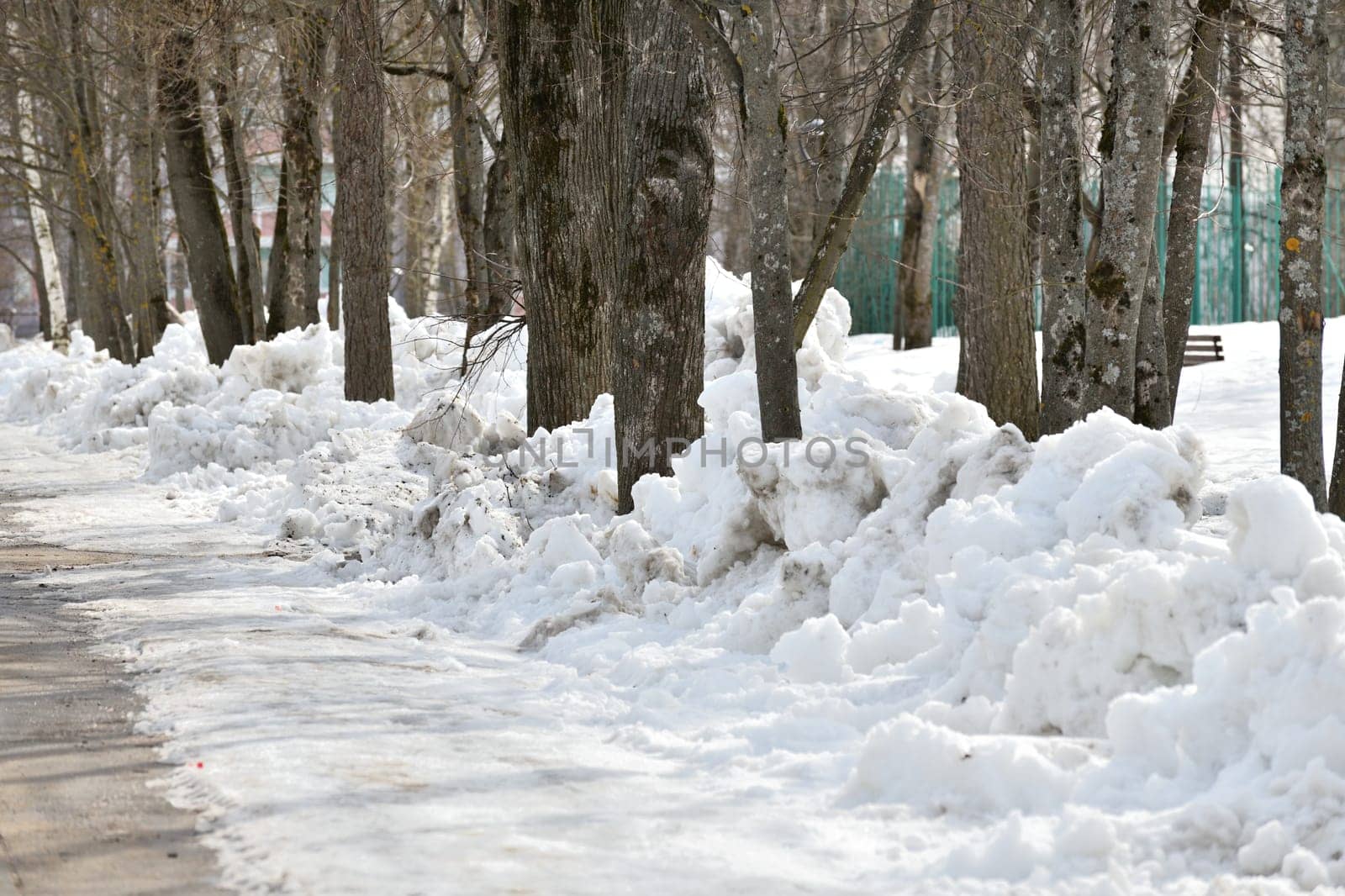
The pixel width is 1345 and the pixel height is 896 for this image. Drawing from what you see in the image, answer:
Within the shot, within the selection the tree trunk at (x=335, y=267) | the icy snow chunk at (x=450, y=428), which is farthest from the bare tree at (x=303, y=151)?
the icy snow chunk at (x=450, y=428)

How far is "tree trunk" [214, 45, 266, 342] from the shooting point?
60.4 ft

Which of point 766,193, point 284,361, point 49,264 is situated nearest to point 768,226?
point 766,193

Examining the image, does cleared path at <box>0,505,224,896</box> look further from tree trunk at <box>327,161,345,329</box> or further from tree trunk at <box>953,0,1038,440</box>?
tree trunk at <box>327,161,345,329</box>

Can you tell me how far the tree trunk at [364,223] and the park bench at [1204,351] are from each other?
29.4 feet

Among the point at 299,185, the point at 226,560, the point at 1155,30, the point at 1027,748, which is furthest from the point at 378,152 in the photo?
the point at 1027,748

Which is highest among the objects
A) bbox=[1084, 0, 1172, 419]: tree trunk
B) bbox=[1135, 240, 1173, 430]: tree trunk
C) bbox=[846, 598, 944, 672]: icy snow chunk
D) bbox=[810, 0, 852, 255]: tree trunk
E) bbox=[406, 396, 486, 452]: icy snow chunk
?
bbox=[810, 0, 852, 255]: tree trunk

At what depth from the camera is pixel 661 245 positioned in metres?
7.57

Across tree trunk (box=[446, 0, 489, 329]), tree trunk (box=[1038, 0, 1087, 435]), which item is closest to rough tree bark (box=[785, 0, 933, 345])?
tree trunk (box=[1038, 0, 1087, 435])

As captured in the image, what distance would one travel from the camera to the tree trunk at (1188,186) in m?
8.88

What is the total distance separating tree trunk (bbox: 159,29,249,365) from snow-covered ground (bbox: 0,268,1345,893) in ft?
29.8

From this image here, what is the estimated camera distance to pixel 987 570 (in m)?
4.79

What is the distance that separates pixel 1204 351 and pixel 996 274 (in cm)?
785

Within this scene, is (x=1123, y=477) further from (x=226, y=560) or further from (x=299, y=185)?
(x=299, y=185)

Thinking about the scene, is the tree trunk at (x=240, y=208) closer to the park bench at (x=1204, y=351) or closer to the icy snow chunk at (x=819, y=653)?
the park bench at (x=1204, y=351)
